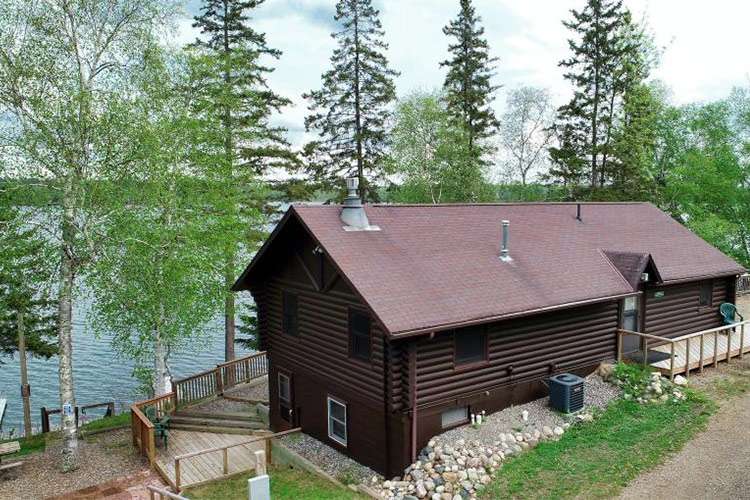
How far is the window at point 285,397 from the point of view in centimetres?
1519

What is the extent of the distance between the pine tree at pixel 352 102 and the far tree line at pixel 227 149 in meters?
0.08

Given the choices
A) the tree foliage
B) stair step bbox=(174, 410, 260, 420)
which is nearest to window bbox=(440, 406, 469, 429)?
stair step bbox=(174, 410, 260, 420)

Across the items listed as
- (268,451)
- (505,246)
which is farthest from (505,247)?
(268,451)

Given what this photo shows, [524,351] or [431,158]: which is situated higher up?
[431,158]

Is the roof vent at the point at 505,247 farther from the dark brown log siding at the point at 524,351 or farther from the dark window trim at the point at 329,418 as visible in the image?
the dark window trim at the point at 329,418

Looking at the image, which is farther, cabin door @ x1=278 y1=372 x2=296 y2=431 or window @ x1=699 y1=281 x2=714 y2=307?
window @ x1=699 y1=281 x2=714 y2=307

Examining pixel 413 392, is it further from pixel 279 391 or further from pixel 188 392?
pixel 188 392

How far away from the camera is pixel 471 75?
3647 cm

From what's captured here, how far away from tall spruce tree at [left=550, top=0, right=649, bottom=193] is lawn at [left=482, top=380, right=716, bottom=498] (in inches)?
906

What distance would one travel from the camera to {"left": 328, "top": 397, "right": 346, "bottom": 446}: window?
13.2m

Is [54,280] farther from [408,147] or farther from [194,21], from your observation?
[408,147]

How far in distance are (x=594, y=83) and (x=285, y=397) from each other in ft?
91.0

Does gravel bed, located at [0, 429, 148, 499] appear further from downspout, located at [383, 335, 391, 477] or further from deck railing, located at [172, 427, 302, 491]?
downspout, located at [383, 335, 391, 477]

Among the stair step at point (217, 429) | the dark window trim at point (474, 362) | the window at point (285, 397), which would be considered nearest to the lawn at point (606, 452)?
the dark window trim at point (474, 362)
